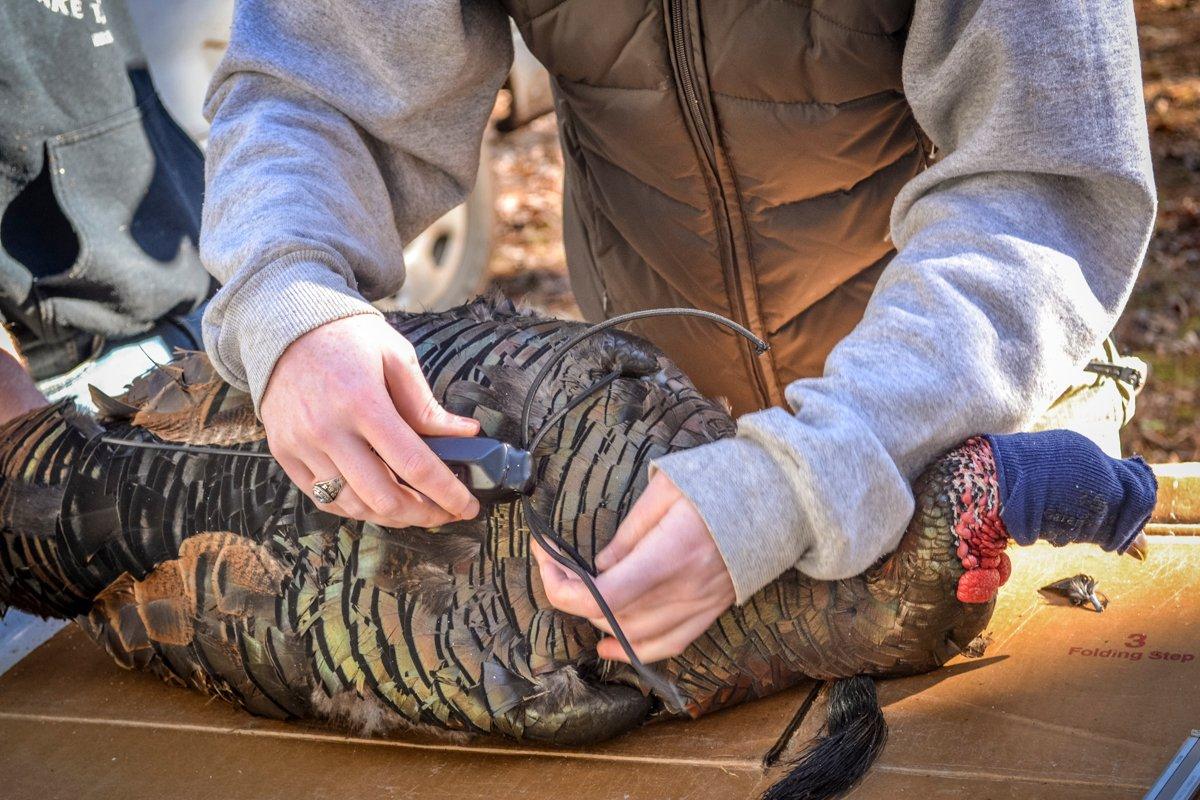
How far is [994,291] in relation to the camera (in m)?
1.12

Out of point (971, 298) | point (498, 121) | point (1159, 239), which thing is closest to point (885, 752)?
point (971, 298)

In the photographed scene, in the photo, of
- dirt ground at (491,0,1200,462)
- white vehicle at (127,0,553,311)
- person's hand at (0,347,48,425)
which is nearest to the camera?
person's hand at (0,347,48,425)

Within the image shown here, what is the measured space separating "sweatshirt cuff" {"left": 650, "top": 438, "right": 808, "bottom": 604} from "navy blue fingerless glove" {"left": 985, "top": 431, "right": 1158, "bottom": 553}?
0.24m

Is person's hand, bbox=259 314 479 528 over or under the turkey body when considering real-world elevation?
over

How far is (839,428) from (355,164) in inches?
33.1

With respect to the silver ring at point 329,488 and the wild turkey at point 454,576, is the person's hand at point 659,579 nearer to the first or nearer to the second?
the wild turkey at point 454,576

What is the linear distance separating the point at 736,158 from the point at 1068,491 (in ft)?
2.30

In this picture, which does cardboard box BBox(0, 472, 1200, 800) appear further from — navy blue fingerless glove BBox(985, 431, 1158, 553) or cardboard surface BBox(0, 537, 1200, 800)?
navy blue fingerless glove BBox(985, 431, 1158, 553)

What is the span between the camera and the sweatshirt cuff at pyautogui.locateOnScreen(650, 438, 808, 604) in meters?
1.03

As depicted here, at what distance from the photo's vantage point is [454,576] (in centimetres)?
124

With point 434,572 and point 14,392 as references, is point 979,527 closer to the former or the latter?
point 434,572

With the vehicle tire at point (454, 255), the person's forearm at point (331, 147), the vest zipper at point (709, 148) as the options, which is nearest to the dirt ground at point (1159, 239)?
the vehicle tire at point (454, 255)

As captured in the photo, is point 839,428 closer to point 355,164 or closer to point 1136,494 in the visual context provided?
point 1136,494

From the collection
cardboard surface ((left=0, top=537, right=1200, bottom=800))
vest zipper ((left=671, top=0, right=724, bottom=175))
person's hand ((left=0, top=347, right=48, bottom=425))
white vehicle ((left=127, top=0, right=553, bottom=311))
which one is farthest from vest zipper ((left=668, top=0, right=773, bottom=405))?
person's hand ((left=0, top=347, right=48, bottom=425))
